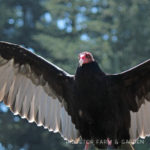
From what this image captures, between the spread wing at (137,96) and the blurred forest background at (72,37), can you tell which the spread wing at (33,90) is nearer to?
the spread wing at (137,96)

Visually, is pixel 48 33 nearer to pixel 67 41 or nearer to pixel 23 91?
pixel 67 41

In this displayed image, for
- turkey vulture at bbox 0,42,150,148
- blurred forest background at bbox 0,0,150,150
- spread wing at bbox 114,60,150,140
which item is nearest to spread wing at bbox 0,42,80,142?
turkey vulture at bbox 0,42,150,148

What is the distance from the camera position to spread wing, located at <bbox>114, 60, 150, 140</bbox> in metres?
4.84

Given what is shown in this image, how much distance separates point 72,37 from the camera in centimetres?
1800

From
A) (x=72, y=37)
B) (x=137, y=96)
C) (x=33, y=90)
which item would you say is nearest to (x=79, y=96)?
(x=137, y=96)

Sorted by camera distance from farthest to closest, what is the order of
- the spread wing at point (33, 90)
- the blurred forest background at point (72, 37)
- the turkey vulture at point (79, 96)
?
the blurred forest background at point (72, 37) → the spread wing at point (33, 90) → the turkey vulture at point (79, 96)

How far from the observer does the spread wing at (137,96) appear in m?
4.84

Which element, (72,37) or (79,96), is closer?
(79,96)

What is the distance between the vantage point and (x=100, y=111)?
4746 millimetres

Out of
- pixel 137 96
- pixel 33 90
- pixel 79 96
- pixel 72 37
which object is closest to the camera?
pixel 79 96

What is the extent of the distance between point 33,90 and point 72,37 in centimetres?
1268

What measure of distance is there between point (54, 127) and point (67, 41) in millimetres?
12301

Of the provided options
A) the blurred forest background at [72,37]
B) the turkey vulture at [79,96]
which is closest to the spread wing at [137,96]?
the turkey vulture at [79,96]

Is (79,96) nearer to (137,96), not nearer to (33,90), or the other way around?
A: (137,96)
